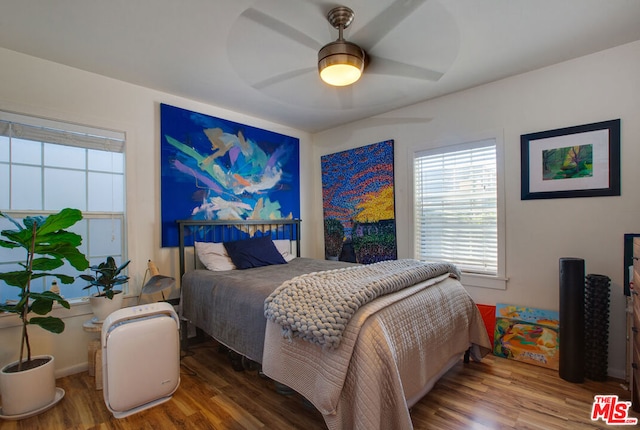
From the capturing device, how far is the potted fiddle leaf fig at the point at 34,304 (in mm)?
1803

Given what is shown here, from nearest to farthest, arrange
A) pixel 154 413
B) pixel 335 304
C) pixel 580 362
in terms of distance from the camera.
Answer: pixel 335 304 → pixel 154 413 → pixel 580 362

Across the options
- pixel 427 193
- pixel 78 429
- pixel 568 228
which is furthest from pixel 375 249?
pixel 78 429

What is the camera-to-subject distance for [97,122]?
2541 millimetres

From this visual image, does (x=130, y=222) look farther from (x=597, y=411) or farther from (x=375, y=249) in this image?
(x=597, y=411)

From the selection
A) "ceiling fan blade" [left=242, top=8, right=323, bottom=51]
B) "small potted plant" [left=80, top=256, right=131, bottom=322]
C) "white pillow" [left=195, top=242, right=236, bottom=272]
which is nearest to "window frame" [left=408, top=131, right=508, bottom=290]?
"ceiling fan blade" [left=242, top=8, right=323, bottom=51]

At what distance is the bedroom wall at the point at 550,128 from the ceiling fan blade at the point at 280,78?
1421 millimetres

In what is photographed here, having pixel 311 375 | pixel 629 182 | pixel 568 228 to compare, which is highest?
pixel 629 182

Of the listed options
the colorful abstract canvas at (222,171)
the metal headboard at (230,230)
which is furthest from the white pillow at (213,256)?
the colorful abstract canvas at (222,171)

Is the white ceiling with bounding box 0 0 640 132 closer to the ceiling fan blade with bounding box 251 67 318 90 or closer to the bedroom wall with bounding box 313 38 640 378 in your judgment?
the ceiling fan blade with bounding box 251 67 318 90

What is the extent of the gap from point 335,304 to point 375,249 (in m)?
2.22

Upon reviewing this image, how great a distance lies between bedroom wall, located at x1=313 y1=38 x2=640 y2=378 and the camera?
Result: 87.4 inches

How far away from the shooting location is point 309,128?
4.12 metres

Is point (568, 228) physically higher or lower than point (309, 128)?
lower

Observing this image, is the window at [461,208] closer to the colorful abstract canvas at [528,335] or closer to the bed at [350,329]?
the colorful abstract canvas at [528,335]
